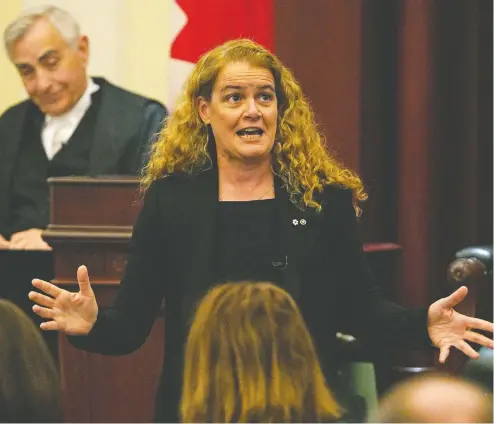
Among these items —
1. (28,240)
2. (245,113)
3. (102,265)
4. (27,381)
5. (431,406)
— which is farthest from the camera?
(28,240)

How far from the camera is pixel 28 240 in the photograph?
10.1 feet

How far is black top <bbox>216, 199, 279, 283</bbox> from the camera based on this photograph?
209 cm

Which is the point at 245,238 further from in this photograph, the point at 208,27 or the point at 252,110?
the point at 208,27

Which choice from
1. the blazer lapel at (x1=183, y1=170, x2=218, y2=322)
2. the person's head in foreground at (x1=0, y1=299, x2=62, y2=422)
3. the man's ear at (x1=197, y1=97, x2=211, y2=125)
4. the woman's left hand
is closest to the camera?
the person's head in foreground at (x1=0, y1=299, x2=62, y2=422)

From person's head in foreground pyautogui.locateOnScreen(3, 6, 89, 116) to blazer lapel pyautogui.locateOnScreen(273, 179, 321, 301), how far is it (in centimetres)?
130

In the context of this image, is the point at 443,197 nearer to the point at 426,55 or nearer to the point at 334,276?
the point at 426,55

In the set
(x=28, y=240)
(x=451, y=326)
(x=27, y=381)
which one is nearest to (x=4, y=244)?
(x=28, y=240)

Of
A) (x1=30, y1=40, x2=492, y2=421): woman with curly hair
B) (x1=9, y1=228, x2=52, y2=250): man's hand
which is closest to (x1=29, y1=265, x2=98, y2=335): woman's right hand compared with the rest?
(x1=30, y1=40, x2=492, y2=421): woman with curly hair

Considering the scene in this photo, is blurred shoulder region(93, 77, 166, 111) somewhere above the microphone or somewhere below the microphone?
above

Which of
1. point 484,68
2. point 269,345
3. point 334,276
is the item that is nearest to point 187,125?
point 334,276

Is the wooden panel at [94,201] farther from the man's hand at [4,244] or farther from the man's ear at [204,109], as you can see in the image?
the man's ear at [204,109]

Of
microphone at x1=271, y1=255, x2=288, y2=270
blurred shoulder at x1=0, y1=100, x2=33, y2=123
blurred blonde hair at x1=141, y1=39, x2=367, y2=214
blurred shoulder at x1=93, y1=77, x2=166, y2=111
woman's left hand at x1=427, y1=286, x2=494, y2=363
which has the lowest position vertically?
woman's left hand at x1=427, y1=286, x2=494, y2=363

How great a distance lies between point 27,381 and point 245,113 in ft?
2.51

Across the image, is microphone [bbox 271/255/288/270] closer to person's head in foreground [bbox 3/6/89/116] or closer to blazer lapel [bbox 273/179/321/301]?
blazer lapel [bbox 273/179/321/301]
